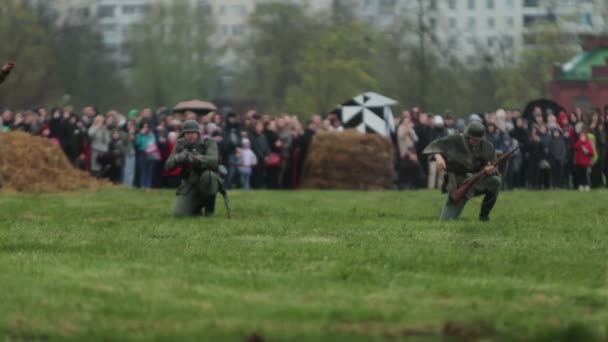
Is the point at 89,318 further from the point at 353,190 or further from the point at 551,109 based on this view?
the point at 551,109

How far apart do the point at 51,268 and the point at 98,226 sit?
629 cm

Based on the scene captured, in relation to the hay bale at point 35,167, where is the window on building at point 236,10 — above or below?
above

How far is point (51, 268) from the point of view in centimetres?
1416

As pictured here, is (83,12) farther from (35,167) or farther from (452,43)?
(35,167)

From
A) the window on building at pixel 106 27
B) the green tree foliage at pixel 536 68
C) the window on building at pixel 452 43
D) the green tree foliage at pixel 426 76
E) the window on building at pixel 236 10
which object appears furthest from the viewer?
the window on building at pixel 236 10

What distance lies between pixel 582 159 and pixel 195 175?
16.1 meters

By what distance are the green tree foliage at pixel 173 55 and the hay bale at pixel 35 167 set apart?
7775 centimetres

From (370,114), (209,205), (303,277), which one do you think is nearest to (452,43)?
(370,114)

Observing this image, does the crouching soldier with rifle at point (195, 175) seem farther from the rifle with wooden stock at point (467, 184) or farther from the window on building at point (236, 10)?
the window on building at point (236, 10)

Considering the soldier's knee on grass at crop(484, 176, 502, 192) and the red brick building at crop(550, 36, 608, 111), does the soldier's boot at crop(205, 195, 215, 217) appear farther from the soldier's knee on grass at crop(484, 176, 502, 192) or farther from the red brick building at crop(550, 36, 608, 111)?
the red brick building at crop(550, 36, 608, 111)

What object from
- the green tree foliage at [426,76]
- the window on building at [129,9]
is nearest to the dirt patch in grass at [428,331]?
the green tree foliage at [426,76]

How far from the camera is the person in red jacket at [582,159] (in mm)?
36875

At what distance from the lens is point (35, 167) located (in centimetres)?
3244

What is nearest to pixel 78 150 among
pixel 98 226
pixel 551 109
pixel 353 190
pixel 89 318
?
pixel 353 190
